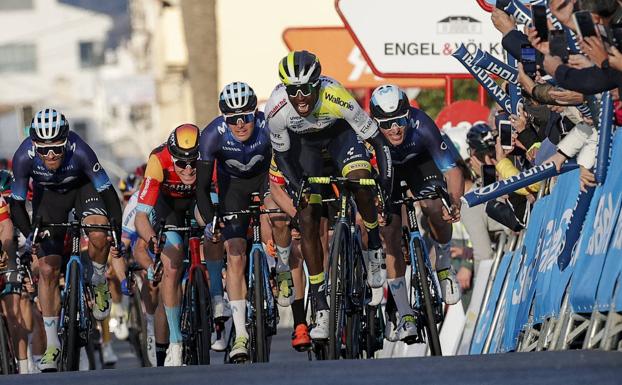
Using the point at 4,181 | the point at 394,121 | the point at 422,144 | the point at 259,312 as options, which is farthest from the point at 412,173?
the point at 4,181

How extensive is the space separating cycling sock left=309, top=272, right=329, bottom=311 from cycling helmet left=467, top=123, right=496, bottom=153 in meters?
2.52

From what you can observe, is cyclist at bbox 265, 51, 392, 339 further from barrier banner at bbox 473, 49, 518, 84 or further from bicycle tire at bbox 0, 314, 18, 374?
bicycle tire at bbox 0, 314, 18, 374

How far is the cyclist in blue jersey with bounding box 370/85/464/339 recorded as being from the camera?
12.8 metres

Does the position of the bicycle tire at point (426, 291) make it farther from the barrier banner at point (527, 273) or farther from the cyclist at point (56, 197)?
the cyclist at point (56, 197)

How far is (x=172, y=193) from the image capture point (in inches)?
560

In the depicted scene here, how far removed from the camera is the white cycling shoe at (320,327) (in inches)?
463

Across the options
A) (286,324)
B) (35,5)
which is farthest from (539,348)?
(35,5)

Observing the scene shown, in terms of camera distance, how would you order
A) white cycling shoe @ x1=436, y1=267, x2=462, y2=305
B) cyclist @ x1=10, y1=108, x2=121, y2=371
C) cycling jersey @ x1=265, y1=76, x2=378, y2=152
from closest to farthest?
cycling jersey @ x1=265, y1=76, x2=378, y2=152, white cycling shoe @ x1=436, y1=267, x2=462, y2=305, cyclist @ x1=10, y1=108, x2=121, y2=371

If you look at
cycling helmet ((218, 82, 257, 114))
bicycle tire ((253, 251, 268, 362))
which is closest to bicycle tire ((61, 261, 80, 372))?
bicycle tire ((253, 251, 268, 362))

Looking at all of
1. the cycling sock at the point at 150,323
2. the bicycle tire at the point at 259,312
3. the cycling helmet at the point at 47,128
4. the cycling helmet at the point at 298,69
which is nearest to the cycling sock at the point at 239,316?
the bicycle tire at the point at 259,312

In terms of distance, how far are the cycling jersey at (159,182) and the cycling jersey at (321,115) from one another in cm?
199

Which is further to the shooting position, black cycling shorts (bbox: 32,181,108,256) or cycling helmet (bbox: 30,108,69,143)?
black cycling shorts (bbox: 32,181,108,256)

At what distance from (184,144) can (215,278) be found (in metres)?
1.23

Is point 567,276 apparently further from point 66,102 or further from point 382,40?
point 66,102
